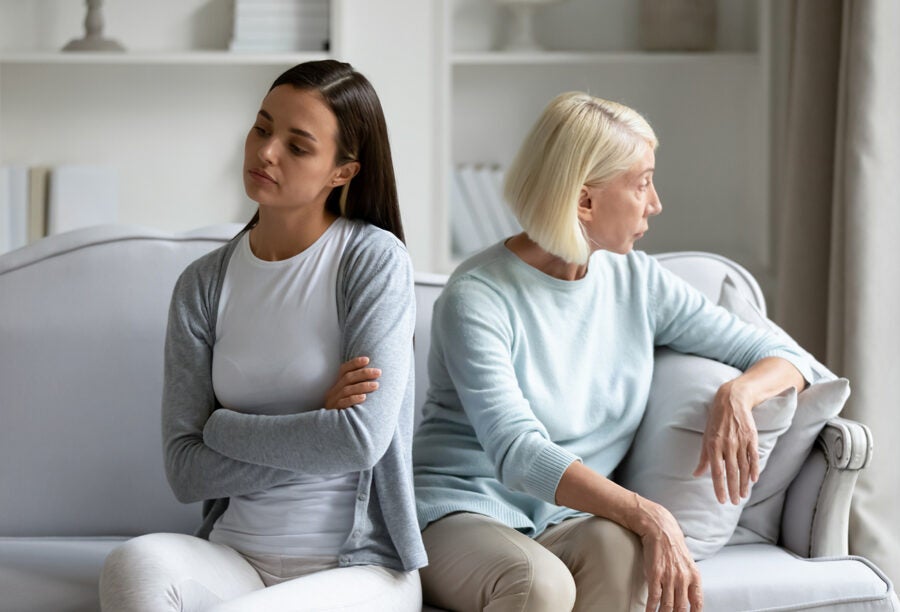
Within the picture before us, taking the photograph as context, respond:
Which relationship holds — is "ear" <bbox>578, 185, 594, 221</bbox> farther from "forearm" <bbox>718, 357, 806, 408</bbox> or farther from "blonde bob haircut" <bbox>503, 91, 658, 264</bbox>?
"forearm" <bbox>718, 357, 806, 408</bbox>

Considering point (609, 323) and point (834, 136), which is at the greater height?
point (834, 136)

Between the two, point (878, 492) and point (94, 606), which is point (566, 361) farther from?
point (878, 492)

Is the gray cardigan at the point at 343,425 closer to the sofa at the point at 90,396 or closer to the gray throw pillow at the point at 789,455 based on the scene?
the sofa at the point at 90,396

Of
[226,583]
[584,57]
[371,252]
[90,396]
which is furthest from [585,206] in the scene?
[584,57]

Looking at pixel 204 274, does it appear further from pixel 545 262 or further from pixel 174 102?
pixel 174 102

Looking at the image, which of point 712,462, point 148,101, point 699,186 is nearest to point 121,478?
point 712,462

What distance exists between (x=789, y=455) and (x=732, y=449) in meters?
0.17

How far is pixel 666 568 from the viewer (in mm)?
1497

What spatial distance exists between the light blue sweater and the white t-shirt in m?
0.19

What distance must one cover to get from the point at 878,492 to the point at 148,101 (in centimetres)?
209

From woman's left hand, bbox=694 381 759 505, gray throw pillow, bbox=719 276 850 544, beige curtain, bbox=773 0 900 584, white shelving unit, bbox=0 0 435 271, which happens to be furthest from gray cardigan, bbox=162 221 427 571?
white shelving unit, bbox=0 0 435 271

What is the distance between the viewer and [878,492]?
2.59m

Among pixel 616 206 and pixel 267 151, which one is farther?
pixel 616 206

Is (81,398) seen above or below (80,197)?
below
